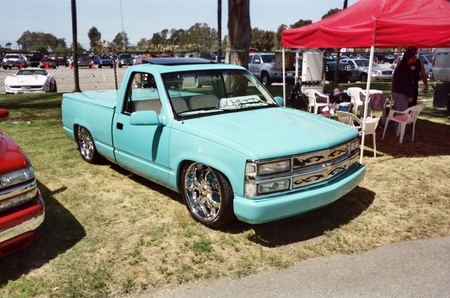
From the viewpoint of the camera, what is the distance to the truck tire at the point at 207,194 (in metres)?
4.02

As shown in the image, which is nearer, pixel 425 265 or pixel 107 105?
pixel 425 265

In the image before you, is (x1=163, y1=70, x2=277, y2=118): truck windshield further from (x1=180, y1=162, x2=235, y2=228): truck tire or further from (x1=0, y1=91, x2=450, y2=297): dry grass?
(x1=0, y1=91, x2=450, y2=297): dry grass

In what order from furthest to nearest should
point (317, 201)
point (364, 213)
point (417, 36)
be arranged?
point (417, 36), point (364, 213), point (317, 201)

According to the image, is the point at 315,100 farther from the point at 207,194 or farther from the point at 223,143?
the point at 223,143

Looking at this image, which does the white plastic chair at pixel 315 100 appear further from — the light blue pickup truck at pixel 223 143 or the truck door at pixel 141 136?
the truck door at pixel 141 136

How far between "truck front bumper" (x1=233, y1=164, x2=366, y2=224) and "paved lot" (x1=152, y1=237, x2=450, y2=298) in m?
0.48

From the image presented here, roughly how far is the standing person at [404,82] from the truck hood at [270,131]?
4.45 metres

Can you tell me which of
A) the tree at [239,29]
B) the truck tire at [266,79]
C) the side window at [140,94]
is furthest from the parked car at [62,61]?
the side window at [140,94]

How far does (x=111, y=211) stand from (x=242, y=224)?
1.58 m

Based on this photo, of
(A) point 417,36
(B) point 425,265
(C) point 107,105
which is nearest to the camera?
(B) point 425,265

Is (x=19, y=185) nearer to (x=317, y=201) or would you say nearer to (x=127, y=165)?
(x=127, y=165)

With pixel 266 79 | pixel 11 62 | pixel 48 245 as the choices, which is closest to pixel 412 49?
pixel 48 245

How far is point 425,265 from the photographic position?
3.72 m

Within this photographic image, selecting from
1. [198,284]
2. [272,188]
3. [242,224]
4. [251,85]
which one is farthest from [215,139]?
[251,85]
